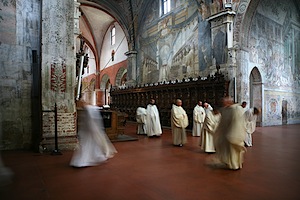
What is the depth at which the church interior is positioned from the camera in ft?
13.1

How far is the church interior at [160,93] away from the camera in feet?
13.1

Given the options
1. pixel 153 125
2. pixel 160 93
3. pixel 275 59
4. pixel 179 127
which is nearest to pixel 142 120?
pixel 153 125

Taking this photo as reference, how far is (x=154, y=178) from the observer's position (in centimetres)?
426

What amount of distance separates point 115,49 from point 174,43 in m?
10.1

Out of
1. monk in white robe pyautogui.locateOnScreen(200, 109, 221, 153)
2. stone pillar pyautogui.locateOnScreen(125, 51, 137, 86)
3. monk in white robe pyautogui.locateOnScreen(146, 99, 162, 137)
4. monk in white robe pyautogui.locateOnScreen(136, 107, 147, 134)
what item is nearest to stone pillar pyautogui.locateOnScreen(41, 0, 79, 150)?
monk in white robe pyautogui.locateOnScreen(146, 99, 162, 137)

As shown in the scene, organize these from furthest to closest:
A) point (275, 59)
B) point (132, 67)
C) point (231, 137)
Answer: point (132, 67)
point (275, 59)
point (231, 137)

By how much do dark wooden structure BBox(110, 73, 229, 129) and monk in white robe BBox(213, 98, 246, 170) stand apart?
6207mm

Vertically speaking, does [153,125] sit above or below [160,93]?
below

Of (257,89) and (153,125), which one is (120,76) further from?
(153,125)

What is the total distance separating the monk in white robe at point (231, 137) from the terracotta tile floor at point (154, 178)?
0.27 meters

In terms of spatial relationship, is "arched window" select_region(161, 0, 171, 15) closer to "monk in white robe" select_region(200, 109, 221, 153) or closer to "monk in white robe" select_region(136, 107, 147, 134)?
"monk in white robe" select_region(136, 107, 147, 134)

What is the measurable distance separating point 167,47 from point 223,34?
523 centimetres

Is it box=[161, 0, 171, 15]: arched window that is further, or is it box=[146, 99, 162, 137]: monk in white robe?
box=[161, 0, 171, 15]: arched window

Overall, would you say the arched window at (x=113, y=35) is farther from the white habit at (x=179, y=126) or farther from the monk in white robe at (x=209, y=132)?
the monk in white robe at (x=209, y=132)
